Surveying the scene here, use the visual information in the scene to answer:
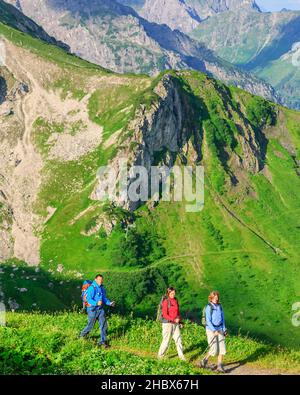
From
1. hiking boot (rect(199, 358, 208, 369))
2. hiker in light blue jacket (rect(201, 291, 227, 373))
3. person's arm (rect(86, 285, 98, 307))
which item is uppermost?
person's arm (rect(86, 285, 98, 307))

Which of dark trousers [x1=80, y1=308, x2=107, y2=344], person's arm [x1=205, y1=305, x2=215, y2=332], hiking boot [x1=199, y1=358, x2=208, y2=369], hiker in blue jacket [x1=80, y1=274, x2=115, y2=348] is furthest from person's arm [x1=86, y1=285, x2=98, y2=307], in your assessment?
hiking boot [x1=199, y1=358, x2=208, y2=369]

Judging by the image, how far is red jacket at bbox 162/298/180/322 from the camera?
32.7 metres

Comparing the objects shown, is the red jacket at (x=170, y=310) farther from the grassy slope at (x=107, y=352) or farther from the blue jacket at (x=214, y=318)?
the grassy slope at (x=107, y=352)

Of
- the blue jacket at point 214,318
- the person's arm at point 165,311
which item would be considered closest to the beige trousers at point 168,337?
the person's arm at point 165,311

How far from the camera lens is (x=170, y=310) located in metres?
32.7

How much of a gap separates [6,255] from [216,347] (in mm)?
168568

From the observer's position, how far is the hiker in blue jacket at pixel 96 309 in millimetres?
34469

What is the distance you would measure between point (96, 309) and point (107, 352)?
18.9ft

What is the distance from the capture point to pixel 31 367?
2500 cm

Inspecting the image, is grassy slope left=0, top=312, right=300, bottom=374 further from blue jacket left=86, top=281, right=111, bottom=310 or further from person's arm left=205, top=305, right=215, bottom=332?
person's arm left=205, top=305, right=215, bottom=332

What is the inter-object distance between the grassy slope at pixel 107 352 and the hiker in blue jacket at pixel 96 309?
0.77 m

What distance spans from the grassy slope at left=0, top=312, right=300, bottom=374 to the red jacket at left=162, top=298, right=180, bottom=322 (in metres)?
2.70

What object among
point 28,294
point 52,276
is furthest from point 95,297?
point 52,276
